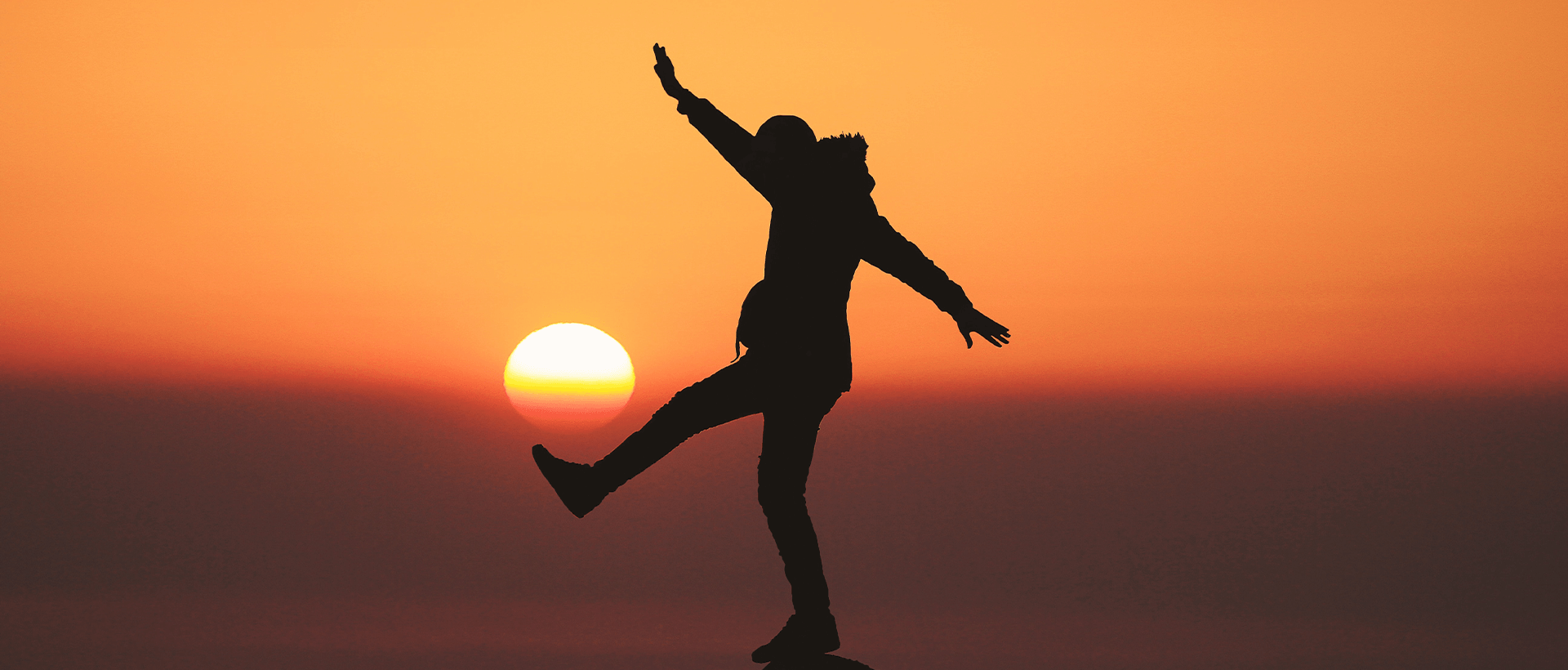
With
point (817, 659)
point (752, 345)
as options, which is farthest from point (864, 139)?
point (817, 659)

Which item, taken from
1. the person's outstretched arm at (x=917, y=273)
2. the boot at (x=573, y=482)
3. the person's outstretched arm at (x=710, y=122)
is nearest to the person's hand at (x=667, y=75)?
the person's outstretched arm at (x=710, y=122)

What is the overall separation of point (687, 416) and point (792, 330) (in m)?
0.78

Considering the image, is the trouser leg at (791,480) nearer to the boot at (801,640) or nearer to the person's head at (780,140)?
the boot at (801,640)

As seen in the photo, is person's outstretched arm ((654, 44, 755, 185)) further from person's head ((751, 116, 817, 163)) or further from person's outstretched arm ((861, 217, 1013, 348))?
person's outstretched arm ((861, 217, 1013, 348))

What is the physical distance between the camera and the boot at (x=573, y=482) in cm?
640

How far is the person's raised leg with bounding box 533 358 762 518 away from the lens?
250 inches

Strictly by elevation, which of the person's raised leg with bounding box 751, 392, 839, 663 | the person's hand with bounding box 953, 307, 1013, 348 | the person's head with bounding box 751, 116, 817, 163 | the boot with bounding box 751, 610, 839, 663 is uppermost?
the person's head with bounding box 751, 116, 817, 163

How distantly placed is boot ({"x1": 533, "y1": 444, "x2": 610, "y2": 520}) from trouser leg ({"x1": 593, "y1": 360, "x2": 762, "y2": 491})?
0.22 feet

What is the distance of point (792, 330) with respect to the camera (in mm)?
6262

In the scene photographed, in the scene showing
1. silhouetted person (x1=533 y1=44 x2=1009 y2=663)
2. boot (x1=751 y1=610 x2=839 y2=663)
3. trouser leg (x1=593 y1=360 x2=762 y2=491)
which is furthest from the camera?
boot (x1=751 y1=610 x2=839 y2=663)

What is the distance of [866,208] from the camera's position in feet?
20.3

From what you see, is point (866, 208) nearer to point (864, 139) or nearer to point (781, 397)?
point (864, 139)

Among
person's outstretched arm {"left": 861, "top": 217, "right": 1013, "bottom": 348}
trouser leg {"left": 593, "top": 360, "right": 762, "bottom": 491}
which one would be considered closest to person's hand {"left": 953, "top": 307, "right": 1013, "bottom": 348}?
person's outstretched arm {"left": 861, "top": 217, "right": 1013, "bottom": 348}

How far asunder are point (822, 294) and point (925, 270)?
59 cm
